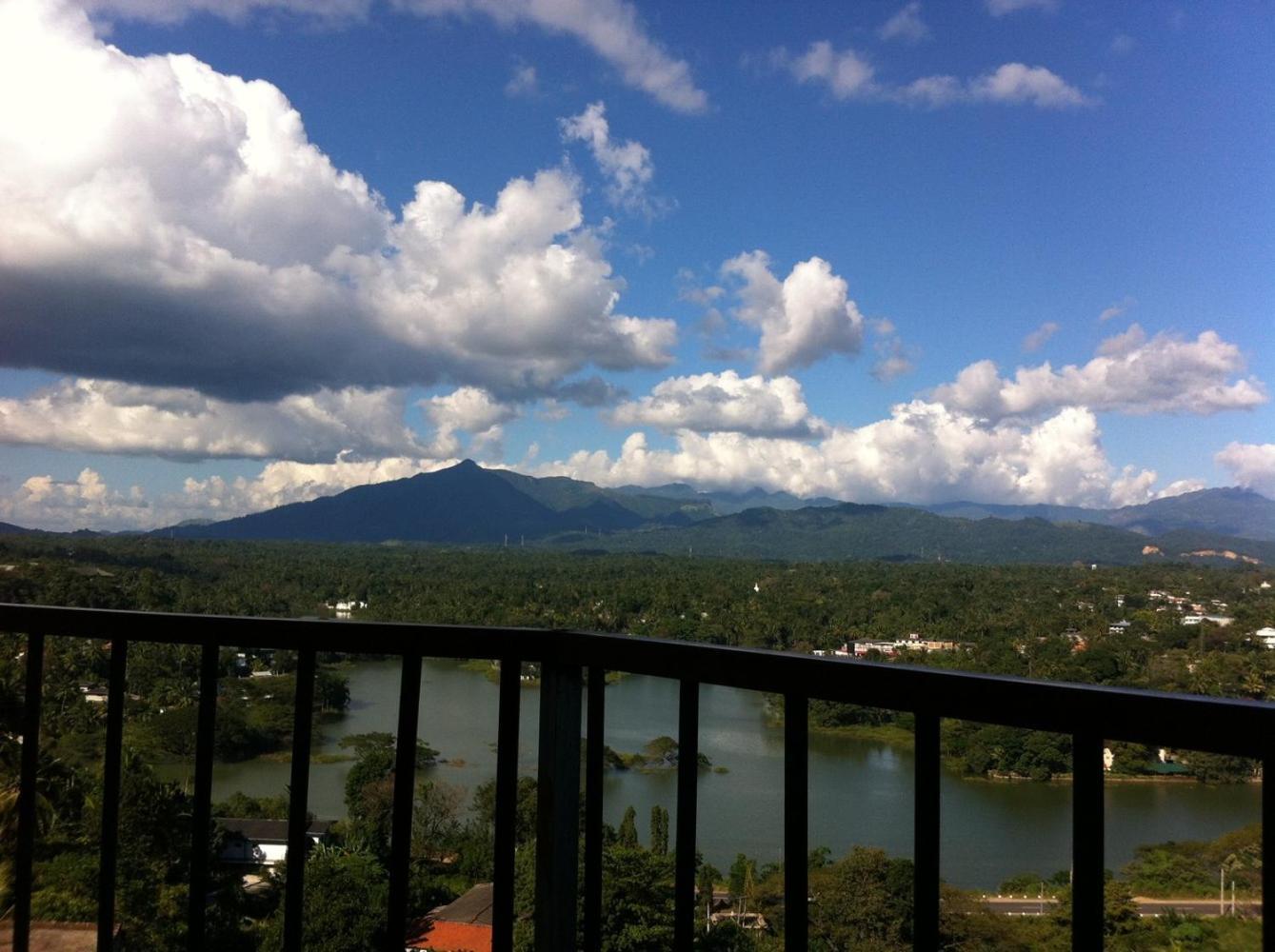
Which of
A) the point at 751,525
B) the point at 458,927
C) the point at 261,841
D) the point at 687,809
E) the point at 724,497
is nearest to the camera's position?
the point at 687,809

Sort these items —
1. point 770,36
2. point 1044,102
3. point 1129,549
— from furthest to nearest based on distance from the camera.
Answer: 1. point 1129,549
2. point 1044,102
3. point 770,36

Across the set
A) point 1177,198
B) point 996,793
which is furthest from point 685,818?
point 1177,198

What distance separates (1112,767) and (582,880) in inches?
31.7

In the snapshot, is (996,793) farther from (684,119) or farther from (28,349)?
(684,119)

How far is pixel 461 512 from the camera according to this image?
113500mm

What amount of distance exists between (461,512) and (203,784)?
113850mm

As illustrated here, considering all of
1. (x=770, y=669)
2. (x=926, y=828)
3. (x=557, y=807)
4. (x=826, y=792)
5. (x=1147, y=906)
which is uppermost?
(x=770, y=669)

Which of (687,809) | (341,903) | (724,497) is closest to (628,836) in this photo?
(687,809)

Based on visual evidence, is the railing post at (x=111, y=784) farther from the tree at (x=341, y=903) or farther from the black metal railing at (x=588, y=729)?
the tree at (x=341, y=903)

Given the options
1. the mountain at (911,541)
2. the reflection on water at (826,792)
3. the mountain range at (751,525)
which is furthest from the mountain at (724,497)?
the reflection on water at (826,792)

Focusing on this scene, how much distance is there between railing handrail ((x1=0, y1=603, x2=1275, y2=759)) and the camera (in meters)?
0.90

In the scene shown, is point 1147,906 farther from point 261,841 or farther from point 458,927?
point 261,841

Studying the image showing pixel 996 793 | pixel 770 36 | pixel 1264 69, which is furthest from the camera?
pixel 770 36

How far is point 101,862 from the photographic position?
175 centimetres
